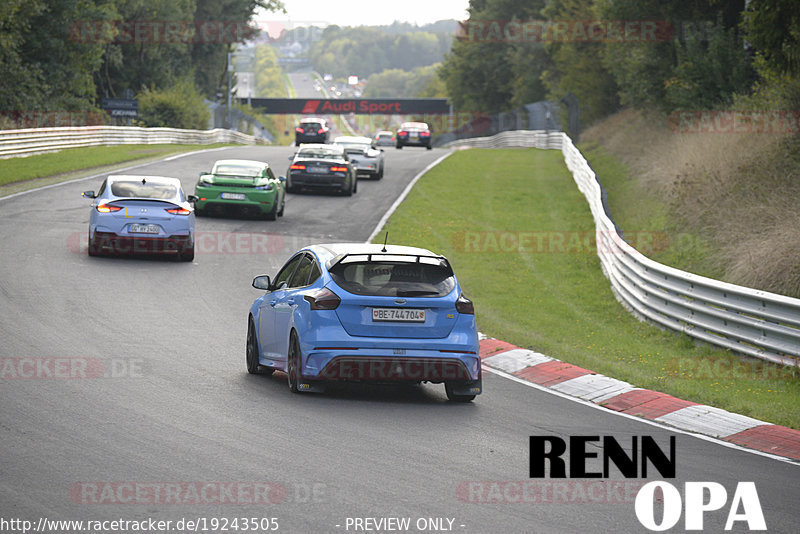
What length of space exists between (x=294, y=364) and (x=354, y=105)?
119807 mm

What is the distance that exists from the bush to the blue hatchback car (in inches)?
2515

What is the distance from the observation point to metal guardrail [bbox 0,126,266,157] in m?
38.0

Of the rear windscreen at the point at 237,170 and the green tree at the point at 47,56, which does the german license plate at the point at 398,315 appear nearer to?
the rear windscreen at the point at 237,170

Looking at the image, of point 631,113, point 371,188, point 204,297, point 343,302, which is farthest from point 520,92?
point 343,302

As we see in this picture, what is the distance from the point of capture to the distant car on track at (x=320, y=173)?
3378 cm

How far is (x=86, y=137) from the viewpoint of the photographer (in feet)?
156

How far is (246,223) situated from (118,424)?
18261 mm

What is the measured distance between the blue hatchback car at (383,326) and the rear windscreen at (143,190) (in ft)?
34.7

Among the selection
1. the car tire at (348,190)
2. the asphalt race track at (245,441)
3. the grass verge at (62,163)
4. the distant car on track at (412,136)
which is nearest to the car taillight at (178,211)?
the asphalt race track at (245,441)

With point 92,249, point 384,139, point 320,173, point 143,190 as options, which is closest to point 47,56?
point 384,139

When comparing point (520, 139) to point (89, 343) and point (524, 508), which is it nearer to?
point (89, 343)

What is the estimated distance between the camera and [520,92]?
93250mm

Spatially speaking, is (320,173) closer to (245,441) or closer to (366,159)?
(366,159)

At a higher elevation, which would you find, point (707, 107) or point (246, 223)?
point (707, 107)
